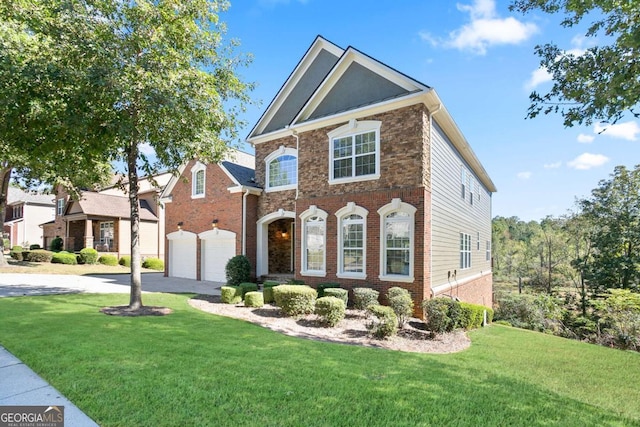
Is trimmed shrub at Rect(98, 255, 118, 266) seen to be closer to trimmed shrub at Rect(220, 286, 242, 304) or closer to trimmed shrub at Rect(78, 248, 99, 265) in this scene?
trimmed shrub at Rect(78, 248, 99, 265)

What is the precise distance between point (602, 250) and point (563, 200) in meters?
6.63

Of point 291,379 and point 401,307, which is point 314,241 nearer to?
point 401,307

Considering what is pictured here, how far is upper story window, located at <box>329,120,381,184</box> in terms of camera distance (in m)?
11.5

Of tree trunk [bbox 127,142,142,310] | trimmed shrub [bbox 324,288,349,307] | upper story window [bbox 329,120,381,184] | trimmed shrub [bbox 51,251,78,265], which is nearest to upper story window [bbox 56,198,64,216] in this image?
trimmed shrub [bbox 51,251,78,265]

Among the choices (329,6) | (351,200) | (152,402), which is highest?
(329,6)

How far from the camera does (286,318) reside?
31.6 ft

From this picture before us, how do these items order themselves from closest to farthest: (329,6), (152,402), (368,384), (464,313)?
1. (152,402)
2. (368,384)
3. (464,313)
4. (329,6)

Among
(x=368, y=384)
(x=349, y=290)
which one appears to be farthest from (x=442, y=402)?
(x=349, y=290)

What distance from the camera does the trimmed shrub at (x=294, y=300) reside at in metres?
9.72

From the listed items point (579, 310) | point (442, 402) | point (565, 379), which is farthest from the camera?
point (579, 310)

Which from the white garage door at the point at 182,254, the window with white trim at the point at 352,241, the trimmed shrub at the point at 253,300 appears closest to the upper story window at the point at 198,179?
the white garage door at the point at 182,254

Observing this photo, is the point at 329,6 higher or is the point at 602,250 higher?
the point at 329,6

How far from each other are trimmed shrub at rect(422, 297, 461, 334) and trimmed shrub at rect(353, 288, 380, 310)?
1811mm

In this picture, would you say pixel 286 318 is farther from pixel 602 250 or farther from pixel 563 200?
pixel 563 200
